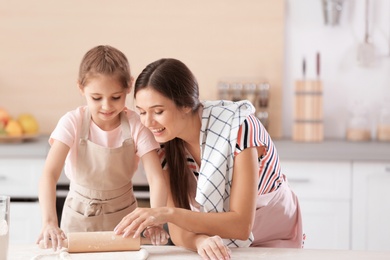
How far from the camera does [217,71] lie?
3973mm

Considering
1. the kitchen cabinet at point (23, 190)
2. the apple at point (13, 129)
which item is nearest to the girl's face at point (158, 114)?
the kitchen cabinet at point (23, 190)

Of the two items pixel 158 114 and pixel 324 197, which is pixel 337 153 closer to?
pixel 324 197

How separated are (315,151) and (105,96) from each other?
1.57 m

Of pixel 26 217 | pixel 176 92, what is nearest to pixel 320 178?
pixel 26 217

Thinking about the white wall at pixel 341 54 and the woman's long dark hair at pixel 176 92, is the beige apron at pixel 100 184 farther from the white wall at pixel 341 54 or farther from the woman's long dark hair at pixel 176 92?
the white wall at pixel 341 54

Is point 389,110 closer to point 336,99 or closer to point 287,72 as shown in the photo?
point 336,99

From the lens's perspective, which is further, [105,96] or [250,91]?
[250,91]

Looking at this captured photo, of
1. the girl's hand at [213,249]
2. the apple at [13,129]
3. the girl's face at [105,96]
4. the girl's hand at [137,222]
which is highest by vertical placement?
the girl's face at [105,96]

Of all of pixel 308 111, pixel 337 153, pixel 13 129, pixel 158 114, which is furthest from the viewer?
pixel 308 111

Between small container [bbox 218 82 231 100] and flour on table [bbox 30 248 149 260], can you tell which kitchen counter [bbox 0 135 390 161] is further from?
flour on table [bbox 30 248 149 260]

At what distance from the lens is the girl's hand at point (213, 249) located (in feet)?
6.07

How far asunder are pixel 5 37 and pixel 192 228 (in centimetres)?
240

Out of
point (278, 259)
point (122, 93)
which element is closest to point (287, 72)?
point (122, 93)

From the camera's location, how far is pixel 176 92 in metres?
2.06
